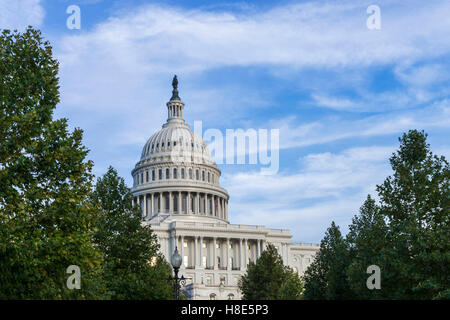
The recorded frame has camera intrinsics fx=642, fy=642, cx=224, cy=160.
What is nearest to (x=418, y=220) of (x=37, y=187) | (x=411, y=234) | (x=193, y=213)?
(x=411, y=234)

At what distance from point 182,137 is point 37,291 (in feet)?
487

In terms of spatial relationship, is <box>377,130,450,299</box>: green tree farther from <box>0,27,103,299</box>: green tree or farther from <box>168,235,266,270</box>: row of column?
<box>168,235,266,270</box>: row of column

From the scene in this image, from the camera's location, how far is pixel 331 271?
56125 mm

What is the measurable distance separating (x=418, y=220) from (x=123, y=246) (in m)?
21.4

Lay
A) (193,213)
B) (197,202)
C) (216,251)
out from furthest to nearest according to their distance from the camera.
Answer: (197,202), (193,213), (216,251)

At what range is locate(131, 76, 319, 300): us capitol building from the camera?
14812cm

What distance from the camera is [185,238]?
150m

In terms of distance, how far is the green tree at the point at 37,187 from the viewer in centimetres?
2781

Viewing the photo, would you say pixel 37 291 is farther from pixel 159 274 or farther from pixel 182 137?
pixel 182 137

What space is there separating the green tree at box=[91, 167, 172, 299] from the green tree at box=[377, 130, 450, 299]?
56.6ft

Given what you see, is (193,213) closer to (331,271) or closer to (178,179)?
(178,179)

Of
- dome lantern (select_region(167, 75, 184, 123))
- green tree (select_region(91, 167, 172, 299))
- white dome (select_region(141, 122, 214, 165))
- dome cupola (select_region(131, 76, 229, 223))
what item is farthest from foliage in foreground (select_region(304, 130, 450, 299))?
dome lantern (select_region(167, 75, 184, 123))

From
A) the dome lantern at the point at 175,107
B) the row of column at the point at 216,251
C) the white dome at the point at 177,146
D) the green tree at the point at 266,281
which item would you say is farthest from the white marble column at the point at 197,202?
the green tree at the point at 266,281
